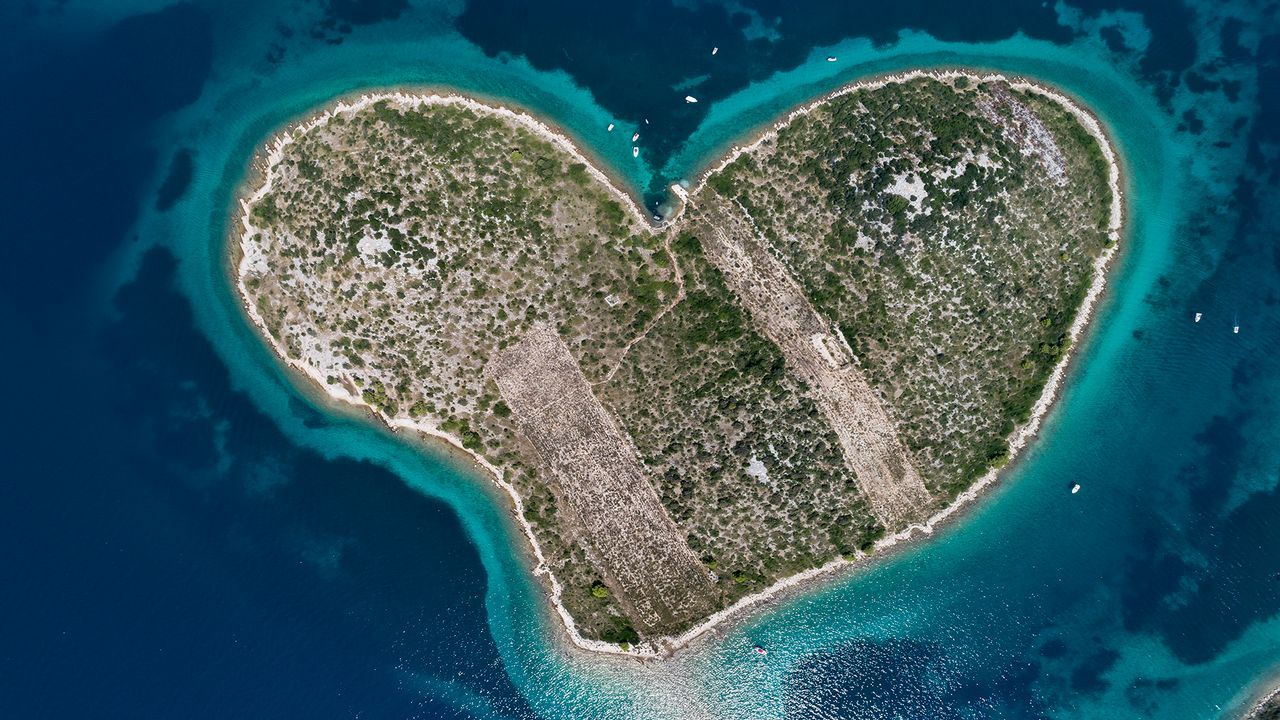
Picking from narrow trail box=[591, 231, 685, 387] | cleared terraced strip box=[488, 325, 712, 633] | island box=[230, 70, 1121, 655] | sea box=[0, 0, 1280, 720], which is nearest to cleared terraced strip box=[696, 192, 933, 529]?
island box=[230, 70, 1121, 655]

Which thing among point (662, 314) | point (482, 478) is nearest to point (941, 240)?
point (662, 314)

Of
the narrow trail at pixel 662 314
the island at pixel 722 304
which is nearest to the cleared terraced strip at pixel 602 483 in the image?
the island at pixel 722 304

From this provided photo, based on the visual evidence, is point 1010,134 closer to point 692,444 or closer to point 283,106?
point 692,444

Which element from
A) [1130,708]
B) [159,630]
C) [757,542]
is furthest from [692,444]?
[159,630]

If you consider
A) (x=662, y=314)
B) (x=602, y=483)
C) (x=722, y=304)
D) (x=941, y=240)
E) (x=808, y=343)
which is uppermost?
(x=941, y=240)

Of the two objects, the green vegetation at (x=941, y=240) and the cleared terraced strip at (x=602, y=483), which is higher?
the green vegetation at (x=941, y=240)

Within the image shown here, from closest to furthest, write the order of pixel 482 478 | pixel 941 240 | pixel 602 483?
pixel 941 240, pixel 602 483, pixel 482 478

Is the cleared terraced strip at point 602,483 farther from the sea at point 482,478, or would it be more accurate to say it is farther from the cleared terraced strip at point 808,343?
the cleared terraced strip at point 808,343

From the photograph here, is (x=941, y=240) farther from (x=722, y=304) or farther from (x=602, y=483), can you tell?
(x=602, y=483)
